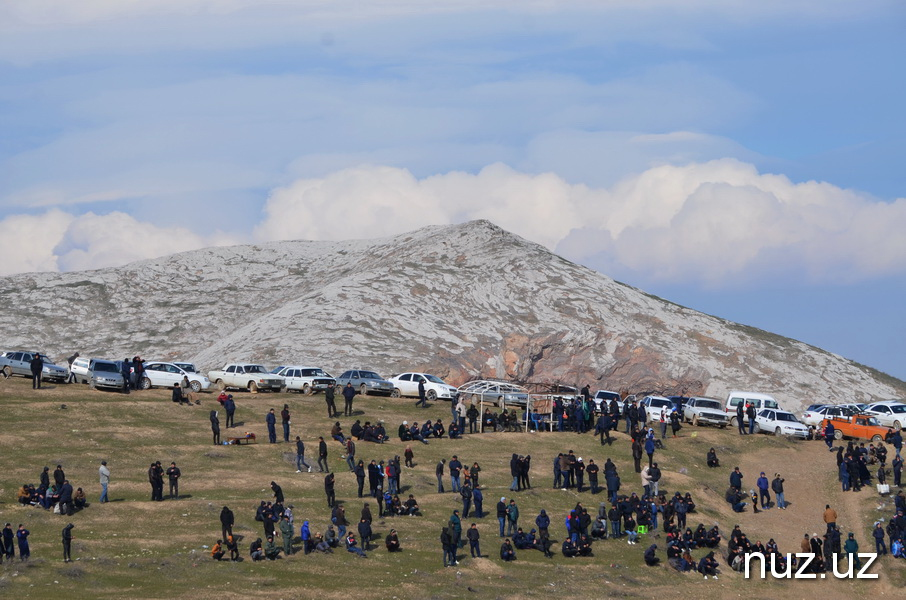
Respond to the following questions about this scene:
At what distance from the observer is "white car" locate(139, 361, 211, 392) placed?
60000 mm

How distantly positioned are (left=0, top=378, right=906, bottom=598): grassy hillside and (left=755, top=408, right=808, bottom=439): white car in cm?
146

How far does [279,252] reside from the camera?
109188 mm

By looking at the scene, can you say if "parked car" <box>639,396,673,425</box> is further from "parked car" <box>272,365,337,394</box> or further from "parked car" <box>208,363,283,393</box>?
"parked car" <box>208,363,283,393</box>

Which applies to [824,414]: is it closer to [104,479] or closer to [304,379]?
[304,379]

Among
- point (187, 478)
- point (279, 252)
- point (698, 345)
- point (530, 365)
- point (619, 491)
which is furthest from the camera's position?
point (279, 252)

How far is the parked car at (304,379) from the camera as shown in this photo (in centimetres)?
6197

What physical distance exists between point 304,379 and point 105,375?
37.7ft

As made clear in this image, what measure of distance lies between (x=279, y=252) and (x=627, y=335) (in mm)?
42470

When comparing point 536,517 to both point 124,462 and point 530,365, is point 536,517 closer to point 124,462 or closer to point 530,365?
point 124,462

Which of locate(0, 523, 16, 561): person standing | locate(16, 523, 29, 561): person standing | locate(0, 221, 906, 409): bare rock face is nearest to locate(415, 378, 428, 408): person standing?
locate(0, 221, 906, 409): bare rock face

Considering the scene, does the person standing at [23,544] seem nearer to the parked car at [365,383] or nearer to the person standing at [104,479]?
the person standing at [104,479]

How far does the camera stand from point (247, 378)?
202 feet

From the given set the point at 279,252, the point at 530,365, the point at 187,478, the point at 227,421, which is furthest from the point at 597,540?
the point at 279,252

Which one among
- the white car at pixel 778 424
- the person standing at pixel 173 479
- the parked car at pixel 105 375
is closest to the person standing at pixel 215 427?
the person standing at pixel 173 479
